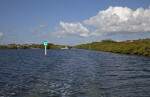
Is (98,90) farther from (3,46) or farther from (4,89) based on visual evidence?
(3,46)

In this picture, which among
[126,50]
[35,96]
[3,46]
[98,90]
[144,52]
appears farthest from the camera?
[3,46]

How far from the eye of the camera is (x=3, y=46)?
19838cm

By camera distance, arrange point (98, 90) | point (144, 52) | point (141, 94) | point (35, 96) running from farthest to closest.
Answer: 1. point (144, 52)
2. point (98, 90)
3. point (141, 94)
4. point (35, 96)

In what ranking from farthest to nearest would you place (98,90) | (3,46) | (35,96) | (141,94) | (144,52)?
1. (3,46)
2. (144,52)
3. (98,90)
4. (141,94)
5. (35,96)

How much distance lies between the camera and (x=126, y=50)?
3344 inches

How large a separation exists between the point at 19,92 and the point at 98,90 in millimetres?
6701

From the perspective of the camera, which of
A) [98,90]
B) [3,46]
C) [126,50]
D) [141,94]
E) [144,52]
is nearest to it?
[141,94]

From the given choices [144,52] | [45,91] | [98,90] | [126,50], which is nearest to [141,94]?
[98,90]

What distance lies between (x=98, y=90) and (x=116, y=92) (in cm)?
154

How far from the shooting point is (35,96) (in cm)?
1198

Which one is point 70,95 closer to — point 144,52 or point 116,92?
point 116,92

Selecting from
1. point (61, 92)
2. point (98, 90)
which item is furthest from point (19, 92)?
point (98, 90)

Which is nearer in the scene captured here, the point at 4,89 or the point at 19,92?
the point at 19,92

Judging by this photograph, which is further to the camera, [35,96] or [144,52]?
[144,52]
